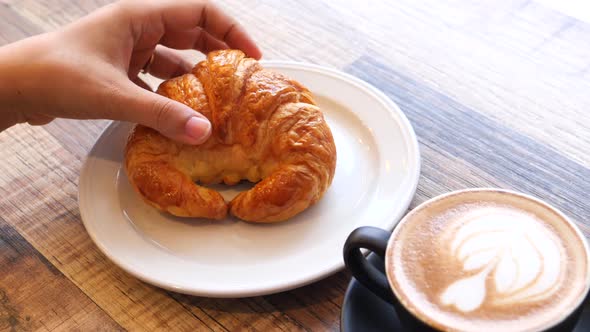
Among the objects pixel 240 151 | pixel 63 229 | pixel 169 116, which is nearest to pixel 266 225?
pixel 240 151

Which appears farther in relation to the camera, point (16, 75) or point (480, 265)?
point (16, 75)

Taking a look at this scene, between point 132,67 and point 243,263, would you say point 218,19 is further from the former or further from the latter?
point 243,263

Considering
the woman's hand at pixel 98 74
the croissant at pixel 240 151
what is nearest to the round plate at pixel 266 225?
the croissant at pixel 240 151

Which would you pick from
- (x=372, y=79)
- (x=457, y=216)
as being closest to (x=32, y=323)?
(x=457, y=216)

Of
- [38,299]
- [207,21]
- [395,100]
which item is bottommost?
[38,299]

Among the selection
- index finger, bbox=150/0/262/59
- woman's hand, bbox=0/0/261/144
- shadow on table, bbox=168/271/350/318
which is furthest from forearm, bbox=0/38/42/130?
shadow on table, bbox=168/271/350/318

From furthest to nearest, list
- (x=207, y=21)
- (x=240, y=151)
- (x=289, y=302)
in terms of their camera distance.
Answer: (x=207, y=21) → (x=240, y=151) → (x=289, y=302)

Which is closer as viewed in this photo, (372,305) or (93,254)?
(372,305)

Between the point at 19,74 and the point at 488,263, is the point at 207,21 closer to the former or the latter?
the point at 19,74
